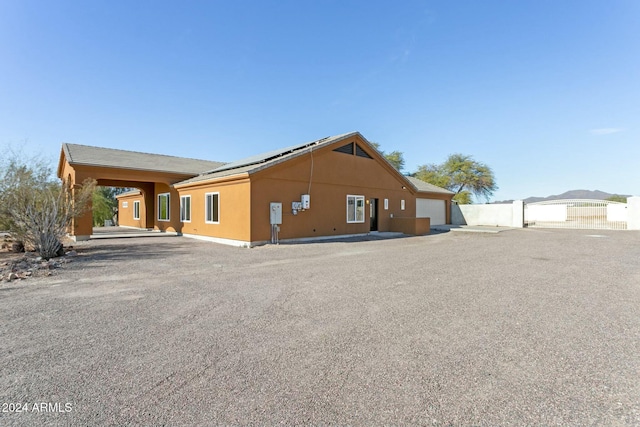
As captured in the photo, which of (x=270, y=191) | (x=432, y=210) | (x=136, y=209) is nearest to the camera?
(x=270, y=191)

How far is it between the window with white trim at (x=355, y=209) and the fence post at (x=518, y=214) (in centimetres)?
1378

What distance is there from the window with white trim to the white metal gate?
15.0 m

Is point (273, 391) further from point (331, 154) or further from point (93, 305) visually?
point (331, 154)

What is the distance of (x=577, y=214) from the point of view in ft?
74.5

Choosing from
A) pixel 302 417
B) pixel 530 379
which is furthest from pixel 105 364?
pixel 530 379

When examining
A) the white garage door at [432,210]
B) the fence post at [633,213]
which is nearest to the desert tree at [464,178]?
the white garage door at [432,210]

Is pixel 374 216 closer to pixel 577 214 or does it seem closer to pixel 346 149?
pixel 346 149

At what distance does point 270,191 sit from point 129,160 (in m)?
9.86

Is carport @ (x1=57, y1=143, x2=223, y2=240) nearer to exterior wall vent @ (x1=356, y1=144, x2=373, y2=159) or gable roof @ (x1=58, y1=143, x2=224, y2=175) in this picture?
gable roof @ (x1=58, y1=143, x2=224, y2=175)

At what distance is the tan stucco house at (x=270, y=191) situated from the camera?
12.5 metres

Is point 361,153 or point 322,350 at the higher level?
point 361,153

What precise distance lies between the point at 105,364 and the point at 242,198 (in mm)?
9522

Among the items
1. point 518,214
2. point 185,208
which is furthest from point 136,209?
point 518,214

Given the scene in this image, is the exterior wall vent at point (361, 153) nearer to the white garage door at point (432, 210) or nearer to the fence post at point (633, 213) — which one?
the white garage door at point (432, 210)
